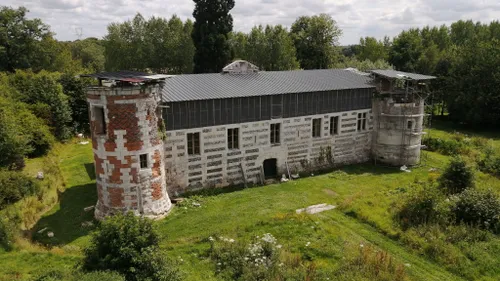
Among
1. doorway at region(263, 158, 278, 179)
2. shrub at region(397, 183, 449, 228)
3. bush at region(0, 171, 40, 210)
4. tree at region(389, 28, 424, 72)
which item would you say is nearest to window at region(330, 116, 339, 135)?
doorway at region(263, 158, 278, 179)

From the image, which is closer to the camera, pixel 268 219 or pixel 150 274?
pixel 150 274

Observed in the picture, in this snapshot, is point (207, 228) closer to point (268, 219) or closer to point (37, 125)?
point (268, 219)

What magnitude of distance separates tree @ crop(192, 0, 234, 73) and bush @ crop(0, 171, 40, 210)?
92.2 ft

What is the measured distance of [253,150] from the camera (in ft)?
99.2

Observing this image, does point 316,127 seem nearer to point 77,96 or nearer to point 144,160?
point 144,160

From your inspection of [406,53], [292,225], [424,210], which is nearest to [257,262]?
[292,225]

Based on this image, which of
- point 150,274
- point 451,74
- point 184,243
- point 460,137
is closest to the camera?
point 150,274

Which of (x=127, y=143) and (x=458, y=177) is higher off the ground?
(x=127, y=143)

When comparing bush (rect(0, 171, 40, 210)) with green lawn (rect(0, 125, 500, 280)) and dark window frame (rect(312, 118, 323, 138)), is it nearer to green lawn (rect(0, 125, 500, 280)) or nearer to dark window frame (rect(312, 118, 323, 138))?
green lawn (rect(0, 125, 500, 280))

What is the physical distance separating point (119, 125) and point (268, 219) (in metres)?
11.0

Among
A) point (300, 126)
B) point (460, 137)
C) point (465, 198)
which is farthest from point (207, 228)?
point (460, 137)

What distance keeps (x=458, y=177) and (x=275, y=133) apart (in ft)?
46.5

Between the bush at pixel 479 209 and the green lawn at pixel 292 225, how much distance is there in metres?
1.18

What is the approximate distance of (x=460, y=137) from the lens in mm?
46250
